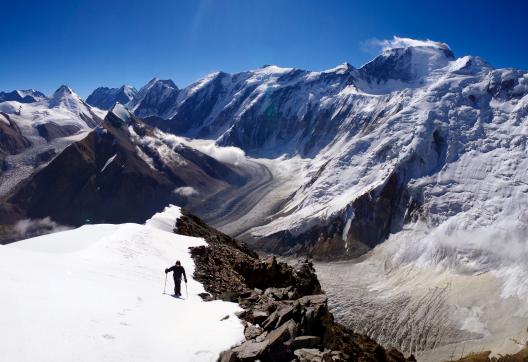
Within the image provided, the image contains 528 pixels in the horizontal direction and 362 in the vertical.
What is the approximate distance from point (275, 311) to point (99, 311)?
7.94m

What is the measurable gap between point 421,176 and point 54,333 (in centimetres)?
16028

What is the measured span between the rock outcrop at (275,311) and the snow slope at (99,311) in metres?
1.03

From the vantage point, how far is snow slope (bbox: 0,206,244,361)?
52.1 feet

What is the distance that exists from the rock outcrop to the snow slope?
3.36 ft

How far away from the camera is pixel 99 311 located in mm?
19562

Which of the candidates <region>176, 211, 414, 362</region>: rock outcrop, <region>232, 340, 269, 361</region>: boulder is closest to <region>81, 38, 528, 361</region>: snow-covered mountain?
<region>176, 211, 414, 362</region>: rock outcrop

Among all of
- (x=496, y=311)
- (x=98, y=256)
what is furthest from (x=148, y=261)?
(x=496, y=311)

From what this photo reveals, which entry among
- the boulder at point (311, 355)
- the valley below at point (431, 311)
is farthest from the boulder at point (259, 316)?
the valley below at point (431, 311)

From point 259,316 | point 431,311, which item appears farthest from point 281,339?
point 431,311

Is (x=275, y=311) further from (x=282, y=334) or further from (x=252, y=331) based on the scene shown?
(x=282, y=334)

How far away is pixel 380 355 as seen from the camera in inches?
1353

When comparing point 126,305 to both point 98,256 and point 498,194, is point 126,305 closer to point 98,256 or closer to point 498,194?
point 98,256

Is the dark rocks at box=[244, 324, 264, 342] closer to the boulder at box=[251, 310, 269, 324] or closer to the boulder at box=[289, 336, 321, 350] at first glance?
the boulder at box=[251, 310, 269, 324]

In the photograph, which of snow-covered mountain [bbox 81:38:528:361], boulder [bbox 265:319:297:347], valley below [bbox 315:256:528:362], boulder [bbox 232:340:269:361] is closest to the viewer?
boulder [bbox 232:340:269:361]
